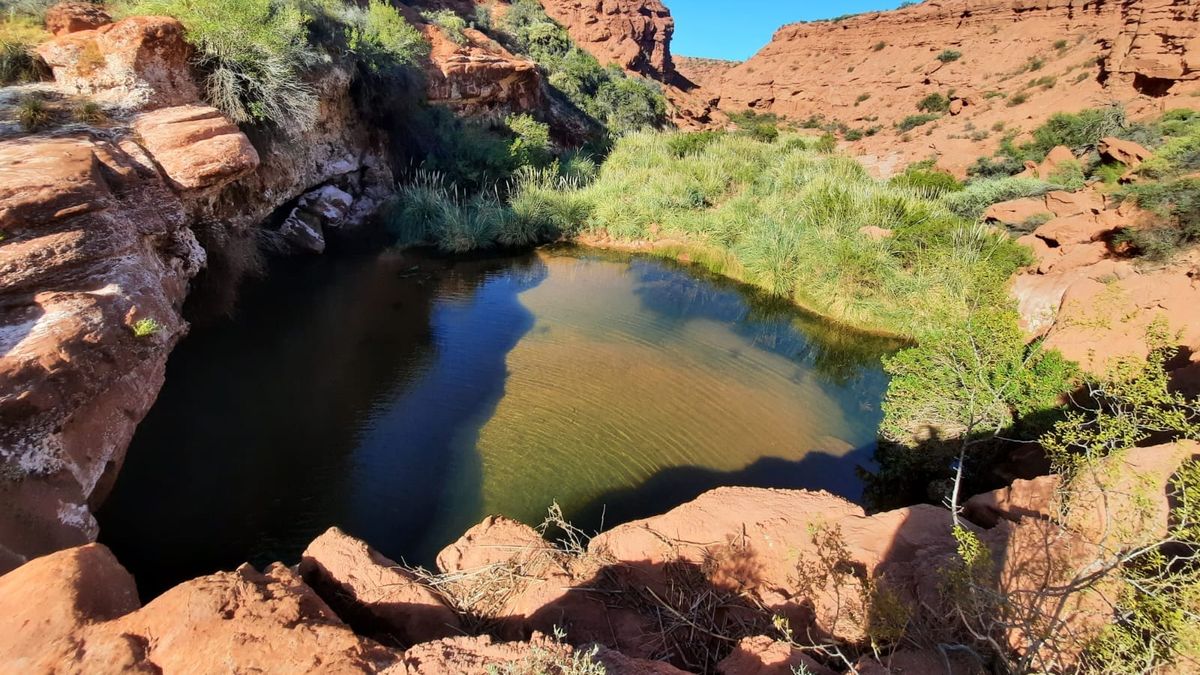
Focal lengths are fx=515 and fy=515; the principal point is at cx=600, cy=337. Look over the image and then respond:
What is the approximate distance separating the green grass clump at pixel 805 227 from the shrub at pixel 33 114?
890 cm

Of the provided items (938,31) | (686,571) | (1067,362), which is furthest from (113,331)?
(938,31)

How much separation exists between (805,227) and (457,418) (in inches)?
339

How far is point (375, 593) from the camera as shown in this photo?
2889mm

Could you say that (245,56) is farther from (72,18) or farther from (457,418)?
(457,418)

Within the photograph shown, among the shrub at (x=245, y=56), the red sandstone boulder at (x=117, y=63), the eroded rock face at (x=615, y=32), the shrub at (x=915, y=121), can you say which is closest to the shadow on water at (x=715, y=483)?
the red sandstone boulder at (x=117, y=63)

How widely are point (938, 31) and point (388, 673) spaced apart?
4682cm

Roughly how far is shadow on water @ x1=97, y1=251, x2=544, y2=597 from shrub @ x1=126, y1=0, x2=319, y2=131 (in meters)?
2.91

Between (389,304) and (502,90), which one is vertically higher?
(502,90)

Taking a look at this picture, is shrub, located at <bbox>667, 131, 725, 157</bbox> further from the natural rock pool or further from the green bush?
the green bush

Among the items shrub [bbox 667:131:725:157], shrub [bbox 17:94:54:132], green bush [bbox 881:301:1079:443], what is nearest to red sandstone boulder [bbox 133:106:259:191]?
shrub [bbox 17:94:54:132]

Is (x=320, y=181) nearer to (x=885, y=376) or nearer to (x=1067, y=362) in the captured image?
(x=885, y=376)

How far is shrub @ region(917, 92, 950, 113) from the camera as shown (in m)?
29.1

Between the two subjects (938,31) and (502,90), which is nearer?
(502,90)

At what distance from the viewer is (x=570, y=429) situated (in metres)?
5.55
